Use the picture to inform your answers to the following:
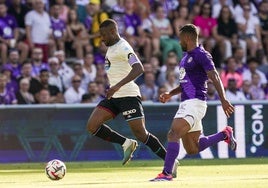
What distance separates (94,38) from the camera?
2241 centimetres

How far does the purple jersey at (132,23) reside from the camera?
22.6m

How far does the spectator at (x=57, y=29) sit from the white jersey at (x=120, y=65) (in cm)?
805

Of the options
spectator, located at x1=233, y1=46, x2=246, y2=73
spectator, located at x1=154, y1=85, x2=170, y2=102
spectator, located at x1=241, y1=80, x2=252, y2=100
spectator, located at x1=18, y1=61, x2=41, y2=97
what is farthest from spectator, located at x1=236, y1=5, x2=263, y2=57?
spectator, located at x1=18, y1=61, x2=41, y2=97

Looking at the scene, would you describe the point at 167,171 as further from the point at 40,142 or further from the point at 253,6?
the point at 253,6

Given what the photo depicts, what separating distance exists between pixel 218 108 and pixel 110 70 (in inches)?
208

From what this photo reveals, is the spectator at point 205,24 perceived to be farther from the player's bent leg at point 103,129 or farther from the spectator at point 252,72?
the player's bent leg at point 103,129

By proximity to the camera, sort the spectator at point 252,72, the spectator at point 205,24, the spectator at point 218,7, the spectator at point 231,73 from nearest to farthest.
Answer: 1. the spectator at point 231,73
2. the spectator at point 252,72
3. the spectator at point 205,24
4. the spectator at point 218,7

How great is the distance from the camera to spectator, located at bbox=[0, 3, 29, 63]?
20.9 m

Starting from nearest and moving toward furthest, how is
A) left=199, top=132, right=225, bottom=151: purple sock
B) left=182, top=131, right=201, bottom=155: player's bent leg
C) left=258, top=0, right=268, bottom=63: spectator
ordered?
left=182, top=131, right=201, bottom=155: player's bent leg, left=199, top=132, right=225, bottom=151: purple sock, left=258, top=0, right=268, bottom=63: spectator

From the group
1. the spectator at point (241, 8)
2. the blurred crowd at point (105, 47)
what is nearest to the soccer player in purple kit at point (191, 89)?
the blurred crowd at point (105, 47)

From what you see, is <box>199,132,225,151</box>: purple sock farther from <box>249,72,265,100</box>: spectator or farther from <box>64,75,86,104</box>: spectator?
<box>249,72,265,100</box>: spectator

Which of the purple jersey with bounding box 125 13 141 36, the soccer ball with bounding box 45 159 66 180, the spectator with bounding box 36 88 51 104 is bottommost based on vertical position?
the spectator with bounding box 36 88 51 104

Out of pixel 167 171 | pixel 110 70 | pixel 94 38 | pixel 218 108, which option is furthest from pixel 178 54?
pixel 167 171

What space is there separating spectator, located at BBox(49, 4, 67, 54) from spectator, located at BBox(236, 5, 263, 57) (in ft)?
17.0
